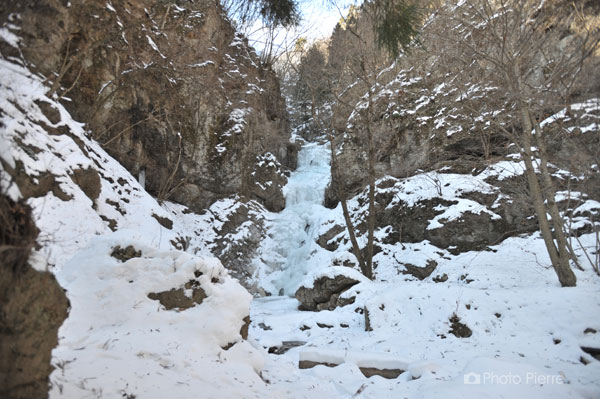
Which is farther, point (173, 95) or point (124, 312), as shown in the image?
Answer: point (173, 95)

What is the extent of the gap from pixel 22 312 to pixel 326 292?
7.44 metres

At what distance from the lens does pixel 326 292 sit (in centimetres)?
848

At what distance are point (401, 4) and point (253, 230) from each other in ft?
40.6

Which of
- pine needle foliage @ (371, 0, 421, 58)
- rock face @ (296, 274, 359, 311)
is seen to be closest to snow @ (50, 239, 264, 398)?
pine needle foliage @ (371, 0, 421, 58)

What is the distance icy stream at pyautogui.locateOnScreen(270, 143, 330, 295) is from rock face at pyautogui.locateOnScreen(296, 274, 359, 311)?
3.90 m

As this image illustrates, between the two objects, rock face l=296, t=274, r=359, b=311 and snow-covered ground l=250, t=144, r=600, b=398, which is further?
rock face l=296, t=274, r=359, b=311

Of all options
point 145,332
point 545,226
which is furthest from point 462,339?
point 145,332

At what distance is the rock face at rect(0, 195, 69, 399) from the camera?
152 centimetres

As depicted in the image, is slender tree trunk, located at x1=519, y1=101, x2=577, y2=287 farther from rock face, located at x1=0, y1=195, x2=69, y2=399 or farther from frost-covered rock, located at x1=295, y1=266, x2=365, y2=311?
rock face, located at x1=0, y1=195, x2=69, y2=399

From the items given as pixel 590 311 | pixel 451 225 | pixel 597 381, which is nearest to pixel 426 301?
pixel 590 311

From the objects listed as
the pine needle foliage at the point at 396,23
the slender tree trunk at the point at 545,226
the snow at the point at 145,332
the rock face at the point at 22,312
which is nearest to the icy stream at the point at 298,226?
the slender tree trunk at the point at 545,226

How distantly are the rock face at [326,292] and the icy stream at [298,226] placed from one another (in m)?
3.90

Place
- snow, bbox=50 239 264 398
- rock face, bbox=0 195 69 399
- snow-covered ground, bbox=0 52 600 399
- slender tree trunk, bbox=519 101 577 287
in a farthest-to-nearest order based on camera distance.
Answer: slender tree trunk, bbox=519 101 577 287
snow-covered ground, bbox=0 52 600 399
snow, bbox=50 239 264 398
rock face, bbox=0 195 69 399

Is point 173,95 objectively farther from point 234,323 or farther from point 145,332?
point 145,332
